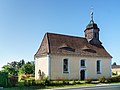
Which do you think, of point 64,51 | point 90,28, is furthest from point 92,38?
point 64,51

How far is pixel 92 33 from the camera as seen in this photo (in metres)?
41.2

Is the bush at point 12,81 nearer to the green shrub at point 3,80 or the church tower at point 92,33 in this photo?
the green shrub at point 3,80

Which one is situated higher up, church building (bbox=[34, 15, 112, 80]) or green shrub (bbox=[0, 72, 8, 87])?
church building (bbox=[34, 15, 112, 80])

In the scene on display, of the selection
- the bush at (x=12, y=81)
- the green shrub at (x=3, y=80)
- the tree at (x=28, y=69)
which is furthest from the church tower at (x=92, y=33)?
the green shrub at (x=3, y=80)

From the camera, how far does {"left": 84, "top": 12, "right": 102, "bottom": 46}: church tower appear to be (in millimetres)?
41125

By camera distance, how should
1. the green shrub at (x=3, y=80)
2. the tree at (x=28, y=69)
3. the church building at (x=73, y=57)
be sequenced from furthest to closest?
1. the tree at (x=28, y=69)
2. the church building at (x=73, y=57)
3. the green shrub at (x=3, y=80)

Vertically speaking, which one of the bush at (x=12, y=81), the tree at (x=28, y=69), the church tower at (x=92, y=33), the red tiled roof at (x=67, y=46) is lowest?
the bush at (x=12, y=81)

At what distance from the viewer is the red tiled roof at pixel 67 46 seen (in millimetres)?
34972

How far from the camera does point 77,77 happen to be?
→ 3666cm

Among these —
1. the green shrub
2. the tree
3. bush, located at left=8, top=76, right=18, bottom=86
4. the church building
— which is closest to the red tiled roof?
the church building

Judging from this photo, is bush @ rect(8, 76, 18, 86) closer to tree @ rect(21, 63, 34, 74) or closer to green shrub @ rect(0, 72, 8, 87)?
green shrub @ rect(0, 72, 8, 87)

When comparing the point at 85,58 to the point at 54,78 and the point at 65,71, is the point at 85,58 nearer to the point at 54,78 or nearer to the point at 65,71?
the point at 65,71

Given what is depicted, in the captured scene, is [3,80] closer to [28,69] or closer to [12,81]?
[12,81]

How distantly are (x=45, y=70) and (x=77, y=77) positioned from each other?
5793 mm
